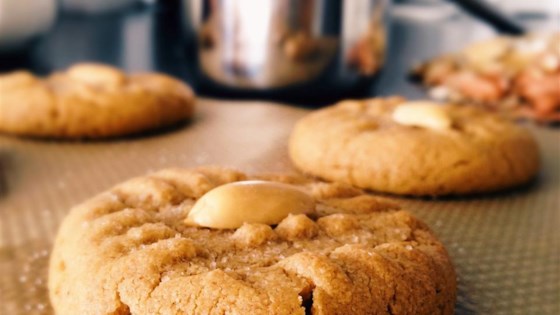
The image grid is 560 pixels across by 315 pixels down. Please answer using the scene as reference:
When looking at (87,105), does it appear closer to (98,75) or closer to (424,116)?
(98,75)

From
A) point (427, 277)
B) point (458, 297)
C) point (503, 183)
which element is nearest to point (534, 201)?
point (503, 183)

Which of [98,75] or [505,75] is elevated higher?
[98,75]

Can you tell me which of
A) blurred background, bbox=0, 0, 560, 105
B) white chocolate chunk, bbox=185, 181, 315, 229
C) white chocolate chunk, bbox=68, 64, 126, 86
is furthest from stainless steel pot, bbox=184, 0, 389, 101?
white chocolate chunk, bbox=185, 181, 315, 229

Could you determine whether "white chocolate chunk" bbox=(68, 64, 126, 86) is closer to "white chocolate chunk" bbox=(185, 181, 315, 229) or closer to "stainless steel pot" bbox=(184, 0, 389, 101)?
"stainless steel pot" bbox=(184, 0, 389, 101)

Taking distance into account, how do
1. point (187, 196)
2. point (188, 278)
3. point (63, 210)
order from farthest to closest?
point (63, 210)
point (187, 196)
point (188, 278)

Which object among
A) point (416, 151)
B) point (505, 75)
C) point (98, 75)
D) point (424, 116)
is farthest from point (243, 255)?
point (505, 75)

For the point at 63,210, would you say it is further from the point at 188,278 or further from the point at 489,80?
the point at 489,80
